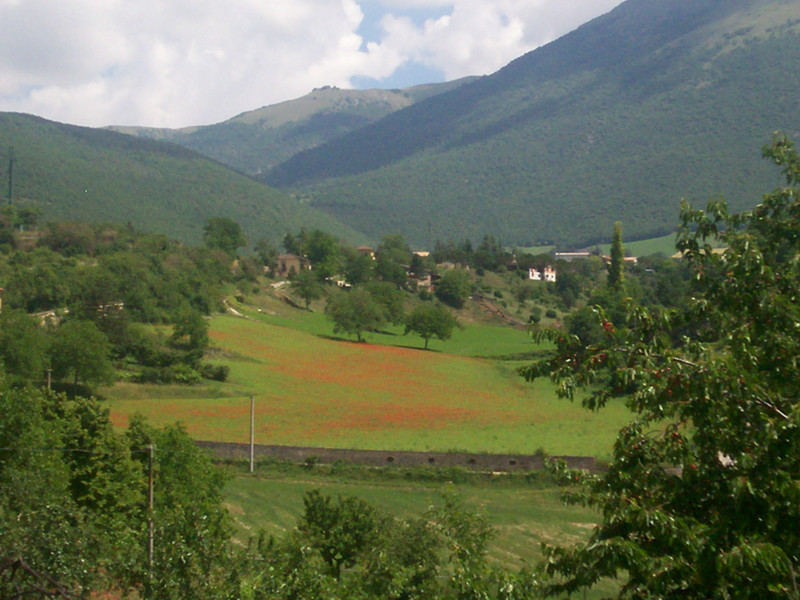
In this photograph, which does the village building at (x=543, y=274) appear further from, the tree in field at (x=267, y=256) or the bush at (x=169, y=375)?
the bush at (x=169, y=375)

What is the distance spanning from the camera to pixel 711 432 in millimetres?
7676

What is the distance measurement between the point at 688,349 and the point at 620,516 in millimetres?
2121

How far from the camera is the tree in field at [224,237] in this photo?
115250mm

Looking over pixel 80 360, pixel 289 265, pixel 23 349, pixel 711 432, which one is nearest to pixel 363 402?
pixel 80 360

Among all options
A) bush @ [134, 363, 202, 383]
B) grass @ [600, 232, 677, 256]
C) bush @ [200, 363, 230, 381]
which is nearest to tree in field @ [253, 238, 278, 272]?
bush @ [200, 363, 230, 381]

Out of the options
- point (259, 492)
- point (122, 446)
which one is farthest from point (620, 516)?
point (259, 492)

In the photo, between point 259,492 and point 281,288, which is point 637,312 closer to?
point 259,492

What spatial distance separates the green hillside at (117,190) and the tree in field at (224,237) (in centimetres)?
2634

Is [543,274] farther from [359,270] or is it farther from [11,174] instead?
[11,174]

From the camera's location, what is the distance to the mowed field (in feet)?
133

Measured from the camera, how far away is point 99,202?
151 m

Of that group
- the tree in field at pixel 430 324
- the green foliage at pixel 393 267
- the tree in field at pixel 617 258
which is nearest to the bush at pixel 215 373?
the tree in field at pixel 430 324

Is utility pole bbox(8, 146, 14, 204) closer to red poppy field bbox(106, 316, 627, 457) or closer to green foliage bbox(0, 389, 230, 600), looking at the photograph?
red poppy field bbox(106, 316, 627, 457)

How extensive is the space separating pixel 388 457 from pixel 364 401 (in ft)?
54.5
